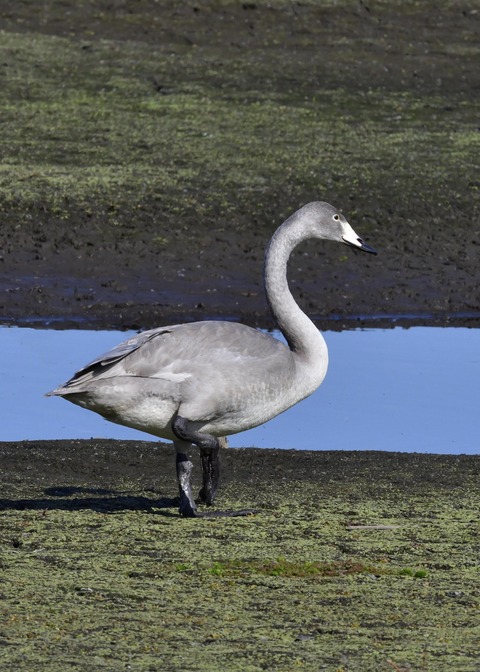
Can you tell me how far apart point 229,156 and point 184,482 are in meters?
10.1

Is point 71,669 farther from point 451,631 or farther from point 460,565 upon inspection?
point 460,565

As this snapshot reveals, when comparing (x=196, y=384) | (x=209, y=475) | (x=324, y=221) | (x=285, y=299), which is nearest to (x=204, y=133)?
(x=324, y=221)

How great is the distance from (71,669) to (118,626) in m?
0.51

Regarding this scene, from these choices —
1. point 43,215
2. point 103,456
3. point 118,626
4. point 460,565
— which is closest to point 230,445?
point 103,456

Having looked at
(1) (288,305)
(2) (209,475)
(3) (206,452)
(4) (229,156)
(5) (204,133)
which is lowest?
(2) (209,475)

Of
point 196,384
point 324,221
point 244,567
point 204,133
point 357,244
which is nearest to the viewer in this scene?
point 244,567

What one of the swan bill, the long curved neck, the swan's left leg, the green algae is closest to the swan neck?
the long curved neck

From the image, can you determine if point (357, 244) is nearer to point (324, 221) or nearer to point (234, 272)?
point (324, 221)

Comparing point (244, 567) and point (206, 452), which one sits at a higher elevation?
point (206, 452)

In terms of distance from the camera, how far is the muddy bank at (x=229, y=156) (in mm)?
13758

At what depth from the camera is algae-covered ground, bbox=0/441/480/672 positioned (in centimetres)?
519

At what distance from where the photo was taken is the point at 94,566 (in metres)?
6.31

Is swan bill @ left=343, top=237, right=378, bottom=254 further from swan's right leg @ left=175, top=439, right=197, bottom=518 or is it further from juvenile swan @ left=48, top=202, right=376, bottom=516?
swan's right leg @ left=175, top=439, right=197, bottom=518

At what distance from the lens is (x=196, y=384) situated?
7.47 metres
